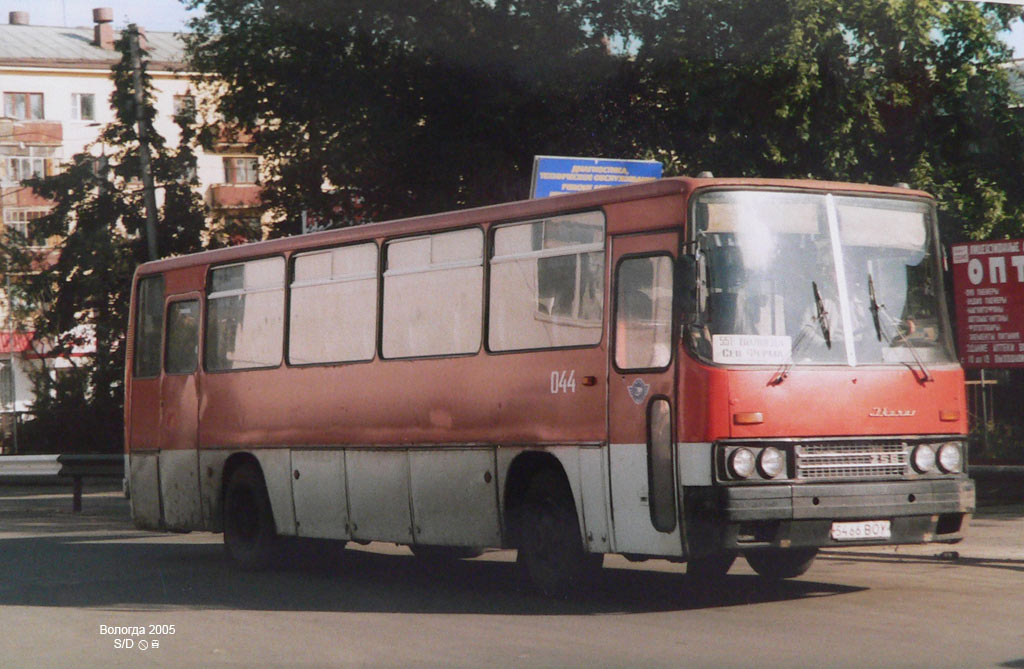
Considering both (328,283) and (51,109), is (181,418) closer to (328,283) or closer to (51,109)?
(328,283)

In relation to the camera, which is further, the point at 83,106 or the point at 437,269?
the point at 83,106

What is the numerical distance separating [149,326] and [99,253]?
24.8 metres

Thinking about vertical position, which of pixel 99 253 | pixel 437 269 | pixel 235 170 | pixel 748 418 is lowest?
pixel 748 418

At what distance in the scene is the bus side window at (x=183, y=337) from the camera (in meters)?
16.2

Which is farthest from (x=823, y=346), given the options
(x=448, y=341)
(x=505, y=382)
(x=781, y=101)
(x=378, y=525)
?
(x=781, y=101)

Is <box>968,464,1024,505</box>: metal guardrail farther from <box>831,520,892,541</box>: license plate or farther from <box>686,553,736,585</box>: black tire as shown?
<box>831,520,892,541</box>: license plate

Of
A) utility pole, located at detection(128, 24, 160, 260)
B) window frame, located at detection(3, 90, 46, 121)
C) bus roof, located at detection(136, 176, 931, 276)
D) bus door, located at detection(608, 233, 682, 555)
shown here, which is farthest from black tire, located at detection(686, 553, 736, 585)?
window frame, located at detection(3, 90, 46, 121)

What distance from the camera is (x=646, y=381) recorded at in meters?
10.7

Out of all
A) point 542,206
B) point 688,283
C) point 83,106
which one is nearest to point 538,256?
point 542,206

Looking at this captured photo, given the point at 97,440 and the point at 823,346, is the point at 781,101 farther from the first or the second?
the point at 97,440

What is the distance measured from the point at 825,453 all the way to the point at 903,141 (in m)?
16.9

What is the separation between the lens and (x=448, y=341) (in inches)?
502

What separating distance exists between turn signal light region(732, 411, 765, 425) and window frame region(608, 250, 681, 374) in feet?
1.80

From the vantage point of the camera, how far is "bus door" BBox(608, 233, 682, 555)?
10.5m
